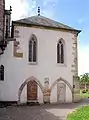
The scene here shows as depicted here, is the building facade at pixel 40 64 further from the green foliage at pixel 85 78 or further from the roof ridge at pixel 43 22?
the green foliage at pixel 85 78

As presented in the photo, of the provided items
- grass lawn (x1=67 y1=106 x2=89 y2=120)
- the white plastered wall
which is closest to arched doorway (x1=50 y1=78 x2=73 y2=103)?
the white plastered wall

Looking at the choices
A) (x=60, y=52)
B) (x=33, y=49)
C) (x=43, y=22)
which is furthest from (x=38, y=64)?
(x=43, y=22)

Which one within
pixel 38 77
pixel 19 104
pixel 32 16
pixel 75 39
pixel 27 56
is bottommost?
pixel 19 104

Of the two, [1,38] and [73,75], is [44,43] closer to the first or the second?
[73,75]

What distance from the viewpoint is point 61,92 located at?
2830 cm

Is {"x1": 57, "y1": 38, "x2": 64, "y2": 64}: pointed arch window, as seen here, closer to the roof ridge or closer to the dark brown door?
the roof ridge

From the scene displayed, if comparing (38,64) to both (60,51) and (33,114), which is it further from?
(33,114)

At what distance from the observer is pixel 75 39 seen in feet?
98.5

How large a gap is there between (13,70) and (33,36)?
3837 millimetres

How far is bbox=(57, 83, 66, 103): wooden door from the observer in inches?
1106

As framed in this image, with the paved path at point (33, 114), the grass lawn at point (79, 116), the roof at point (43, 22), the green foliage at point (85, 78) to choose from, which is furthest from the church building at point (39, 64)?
the green foliage at point (85, 78)

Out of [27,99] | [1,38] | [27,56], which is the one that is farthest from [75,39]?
[1,38]

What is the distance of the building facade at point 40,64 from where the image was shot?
2634 centimetres

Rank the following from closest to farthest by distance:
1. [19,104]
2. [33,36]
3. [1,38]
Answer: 1. [1,38]
2. [19,104]
3. [33,36]
